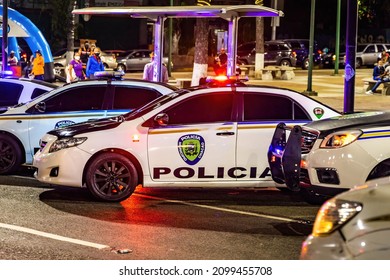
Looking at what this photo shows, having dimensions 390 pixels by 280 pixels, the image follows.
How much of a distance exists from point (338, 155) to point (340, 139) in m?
0.18

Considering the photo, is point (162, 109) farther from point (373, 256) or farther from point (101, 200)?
point (373, 256)

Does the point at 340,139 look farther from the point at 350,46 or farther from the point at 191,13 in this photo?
the point at 191,13

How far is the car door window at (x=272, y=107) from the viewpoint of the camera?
406 inches

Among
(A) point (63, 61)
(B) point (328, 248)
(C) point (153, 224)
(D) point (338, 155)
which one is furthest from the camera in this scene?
(A) point (63, 61)

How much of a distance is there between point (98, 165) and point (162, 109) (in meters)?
1.06

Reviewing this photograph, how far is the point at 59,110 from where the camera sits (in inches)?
475

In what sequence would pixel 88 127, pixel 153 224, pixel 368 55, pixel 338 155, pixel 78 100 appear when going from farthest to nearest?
pixel 368 55
pixel 78 100
pixel 88 127
pixel 153 224
pixel 338 155

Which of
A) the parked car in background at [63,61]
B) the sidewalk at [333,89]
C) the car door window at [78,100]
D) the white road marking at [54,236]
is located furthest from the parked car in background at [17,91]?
the parked car in background at [63,61]

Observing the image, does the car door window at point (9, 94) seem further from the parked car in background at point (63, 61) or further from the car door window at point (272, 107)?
the parked car in background at point (63, 61)

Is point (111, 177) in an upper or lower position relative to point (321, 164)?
lower

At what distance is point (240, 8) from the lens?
52.9 feet

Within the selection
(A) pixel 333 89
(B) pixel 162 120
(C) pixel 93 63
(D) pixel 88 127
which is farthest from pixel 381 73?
(D) pixel 88 127

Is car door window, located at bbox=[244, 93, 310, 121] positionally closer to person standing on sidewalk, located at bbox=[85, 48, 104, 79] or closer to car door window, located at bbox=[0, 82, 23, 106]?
car door window, located at bbox=[0, 82, 23, 106]

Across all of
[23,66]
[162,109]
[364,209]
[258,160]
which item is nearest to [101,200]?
[162,109]
